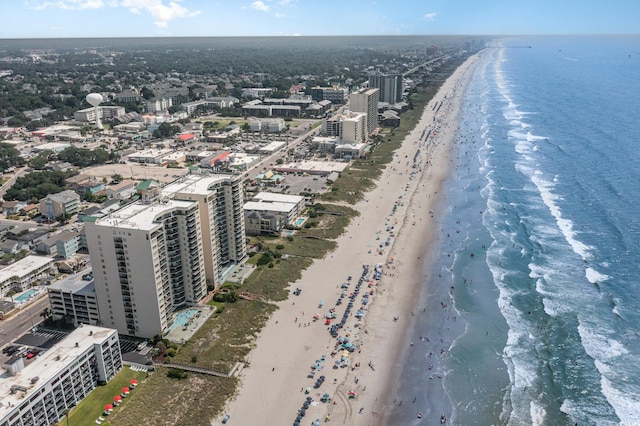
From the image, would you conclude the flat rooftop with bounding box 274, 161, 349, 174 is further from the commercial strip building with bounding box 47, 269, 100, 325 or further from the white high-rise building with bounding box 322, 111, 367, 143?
the commercial strip building with bounding box 47, 269, 100, 325

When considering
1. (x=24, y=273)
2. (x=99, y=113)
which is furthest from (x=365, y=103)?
(x=24, y=273)

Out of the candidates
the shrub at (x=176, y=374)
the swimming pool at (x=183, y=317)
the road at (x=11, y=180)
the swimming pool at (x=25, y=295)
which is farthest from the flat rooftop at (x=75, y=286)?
the road at (x=11, y=180)

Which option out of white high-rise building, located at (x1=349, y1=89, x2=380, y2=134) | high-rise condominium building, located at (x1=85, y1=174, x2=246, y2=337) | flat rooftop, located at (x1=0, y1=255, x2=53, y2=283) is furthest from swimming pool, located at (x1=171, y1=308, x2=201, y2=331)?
white high-rise building, located at (x1=349, y1=89, x2=380, y2=134)

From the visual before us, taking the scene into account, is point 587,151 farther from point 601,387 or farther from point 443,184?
point 601,387

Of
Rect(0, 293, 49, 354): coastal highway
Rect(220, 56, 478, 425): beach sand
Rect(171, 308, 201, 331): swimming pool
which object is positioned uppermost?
Rect(171, 308, 201, 331): swimming pool

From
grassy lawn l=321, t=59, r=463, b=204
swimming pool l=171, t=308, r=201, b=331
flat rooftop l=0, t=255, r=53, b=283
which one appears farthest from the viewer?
grassy lawn l=321, t=59, r=463, b=204

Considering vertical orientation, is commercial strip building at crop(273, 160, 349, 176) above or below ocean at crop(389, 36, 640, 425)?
above

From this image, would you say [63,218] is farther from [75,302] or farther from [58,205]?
[75,302]
